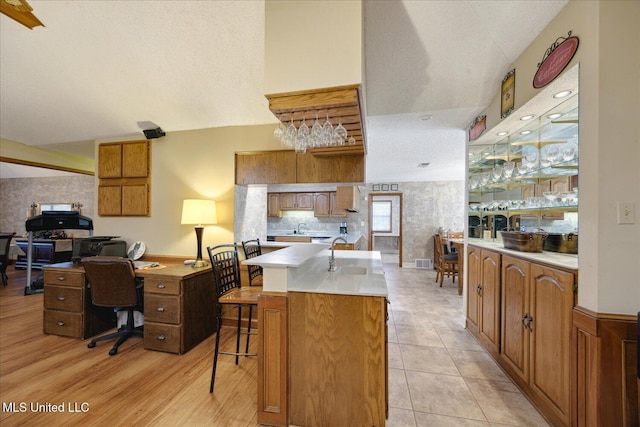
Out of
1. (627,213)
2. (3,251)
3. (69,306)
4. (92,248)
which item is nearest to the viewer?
(627,213)

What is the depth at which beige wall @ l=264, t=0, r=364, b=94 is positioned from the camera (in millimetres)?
1501

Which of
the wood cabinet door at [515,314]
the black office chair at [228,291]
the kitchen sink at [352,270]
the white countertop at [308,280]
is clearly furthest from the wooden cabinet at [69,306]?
the wood cabinet door at [515,314]

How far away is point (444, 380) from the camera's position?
6.80 feet

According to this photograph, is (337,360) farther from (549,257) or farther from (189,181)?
(189,181)

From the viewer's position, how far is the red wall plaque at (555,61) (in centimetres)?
146

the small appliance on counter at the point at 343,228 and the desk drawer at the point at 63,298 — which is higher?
the small appliance on counter at the point at 343,228

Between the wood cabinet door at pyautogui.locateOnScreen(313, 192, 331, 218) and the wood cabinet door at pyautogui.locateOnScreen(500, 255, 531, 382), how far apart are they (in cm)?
396

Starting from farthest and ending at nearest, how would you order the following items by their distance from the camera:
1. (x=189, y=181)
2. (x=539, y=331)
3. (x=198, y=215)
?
1. (x=189, y=181)
2. (x=198, y=215)
3. (x=539, y=331)


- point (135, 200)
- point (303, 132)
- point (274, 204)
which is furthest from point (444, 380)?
point (274, 204)

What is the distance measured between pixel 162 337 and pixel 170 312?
26 cm

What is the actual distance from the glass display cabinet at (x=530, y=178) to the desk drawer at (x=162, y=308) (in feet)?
10.7

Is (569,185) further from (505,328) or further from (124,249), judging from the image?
(124,249)

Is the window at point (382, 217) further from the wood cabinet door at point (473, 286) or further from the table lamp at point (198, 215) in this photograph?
the table lamp at point (198, 215)

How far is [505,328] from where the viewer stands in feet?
7.04
